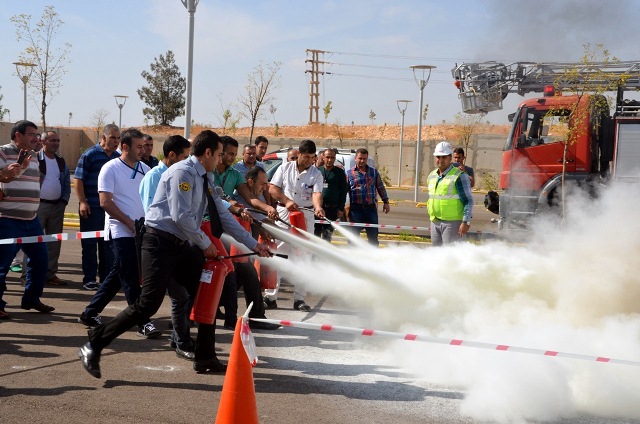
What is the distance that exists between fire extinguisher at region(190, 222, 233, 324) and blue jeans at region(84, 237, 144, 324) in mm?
1364

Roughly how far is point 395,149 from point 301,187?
37.7 metres

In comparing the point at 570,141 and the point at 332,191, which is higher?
the point at 570,141

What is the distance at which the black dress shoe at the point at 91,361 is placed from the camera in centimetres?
547

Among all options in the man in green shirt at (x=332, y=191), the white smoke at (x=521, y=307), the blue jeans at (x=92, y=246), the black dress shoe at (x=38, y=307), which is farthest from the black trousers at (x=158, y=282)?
the man in green shirt at (x=332, y=191)

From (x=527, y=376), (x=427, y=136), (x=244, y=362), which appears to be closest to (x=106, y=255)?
(x=244, y=362)

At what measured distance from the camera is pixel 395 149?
46.1m

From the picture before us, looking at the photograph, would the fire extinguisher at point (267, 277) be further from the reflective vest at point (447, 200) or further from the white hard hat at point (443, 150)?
the white hard hat at point (443, 150)

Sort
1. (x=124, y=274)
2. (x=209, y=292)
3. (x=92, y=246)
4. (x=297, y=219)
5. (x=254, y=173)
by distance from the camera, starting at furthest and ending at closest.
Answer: (x=92, y=246)
(x=297, y=219)
(x=254, y=173)
(x=124, y=274)
(x=209, y=292)

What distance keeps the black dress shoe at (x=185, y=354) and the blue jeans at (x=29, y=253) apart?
2376 mm

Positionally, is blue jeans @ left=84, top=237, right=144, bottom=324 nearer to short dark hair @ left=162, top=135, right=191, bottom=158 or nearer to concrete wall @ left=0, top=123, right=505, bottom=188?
short dark hair @ left=162, top=135, right=191, bottom=158

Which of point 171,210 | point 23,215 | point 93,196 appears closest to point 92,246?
point 93,196

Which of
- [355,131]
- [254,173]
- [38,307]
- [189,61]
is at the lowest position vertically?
[38,307]

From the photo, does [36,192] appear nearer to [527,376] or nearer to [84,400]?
[84,400]

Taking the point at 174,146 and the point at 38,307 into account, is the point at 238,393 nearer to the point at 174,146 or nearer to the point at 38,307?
the point at 174,146
